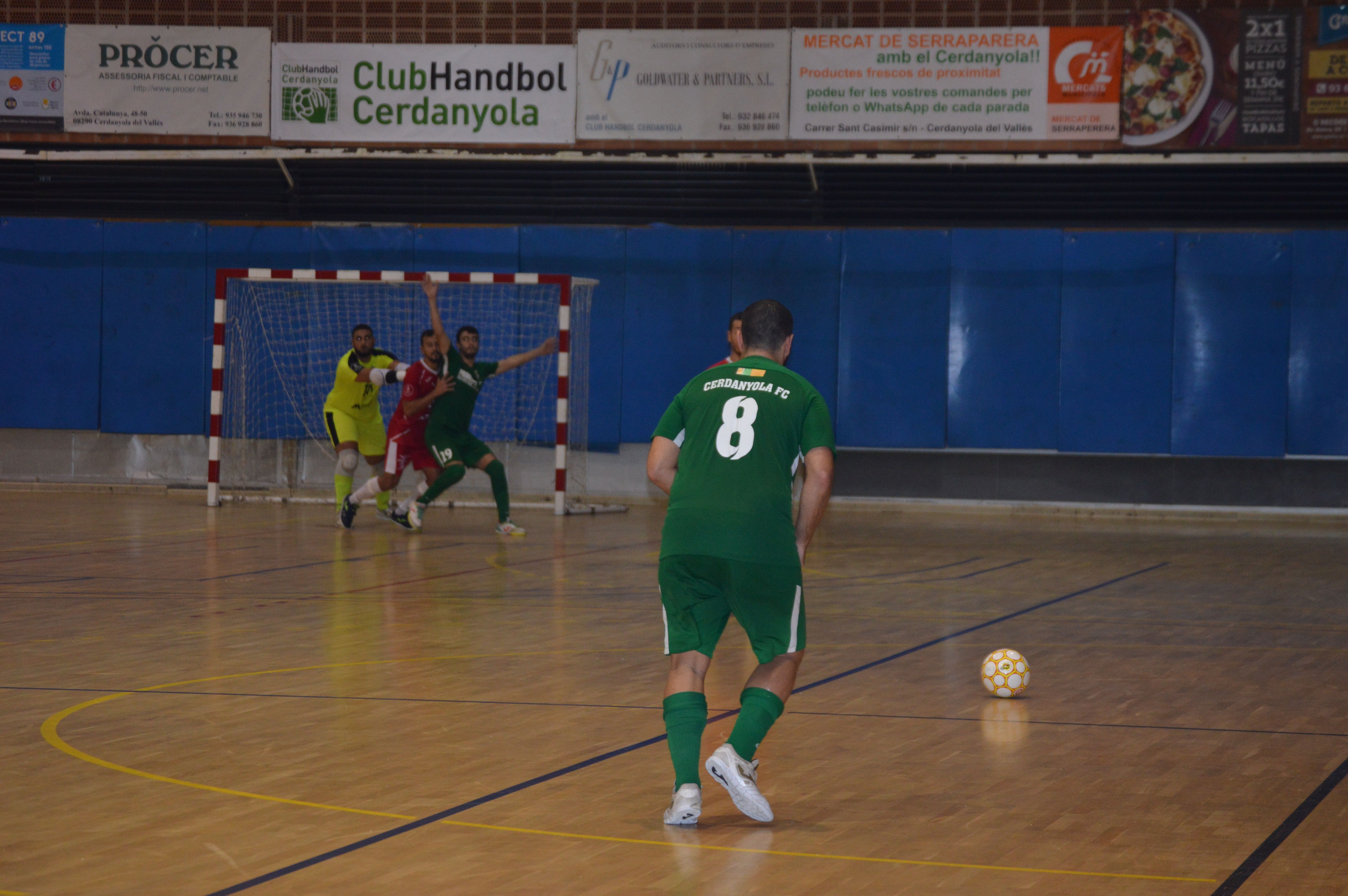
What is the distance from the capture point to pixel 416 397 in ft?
48.2

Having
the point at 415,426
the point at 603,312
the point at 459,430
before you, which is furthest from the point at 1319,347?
the point at 415,426

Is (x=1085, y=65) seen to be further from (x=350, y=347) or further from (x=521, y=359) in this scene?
(x=350, y=347)

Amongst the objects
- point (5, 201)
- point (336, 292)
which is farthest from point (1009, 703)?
point (5, 201)

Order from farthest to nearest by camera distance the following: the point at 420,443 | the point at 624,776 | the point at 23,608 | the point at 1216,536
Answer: the point at 1216,536 < the point at 420,443 < the point at 23,608 < the point at 624,776

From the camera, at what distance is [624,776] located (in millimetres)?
5168

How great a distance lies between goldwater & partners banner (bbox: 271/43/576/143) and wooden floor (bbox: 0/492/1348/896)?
9.20m

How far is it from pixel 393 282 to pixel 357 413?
9.71 feet

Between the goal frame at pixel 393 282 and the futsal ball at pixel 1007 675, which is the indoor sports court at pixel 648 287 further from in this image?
the futsal ball at pixel 1007 675

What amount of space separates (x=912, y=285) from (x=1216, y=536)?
217 inches

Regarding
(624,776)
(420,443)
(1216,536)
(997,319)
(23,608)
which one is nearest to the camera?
(624,776)

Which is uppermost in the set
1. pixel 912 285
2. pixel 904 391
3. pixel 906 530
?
pixel 912 285

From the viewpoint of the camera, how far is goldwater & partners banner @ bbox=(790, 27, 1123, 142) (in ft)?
60.7

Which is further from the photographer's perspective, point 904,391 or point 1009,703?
point 904,391

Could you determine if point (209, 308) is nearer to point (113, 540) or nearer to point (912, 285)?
point (113, 540)
